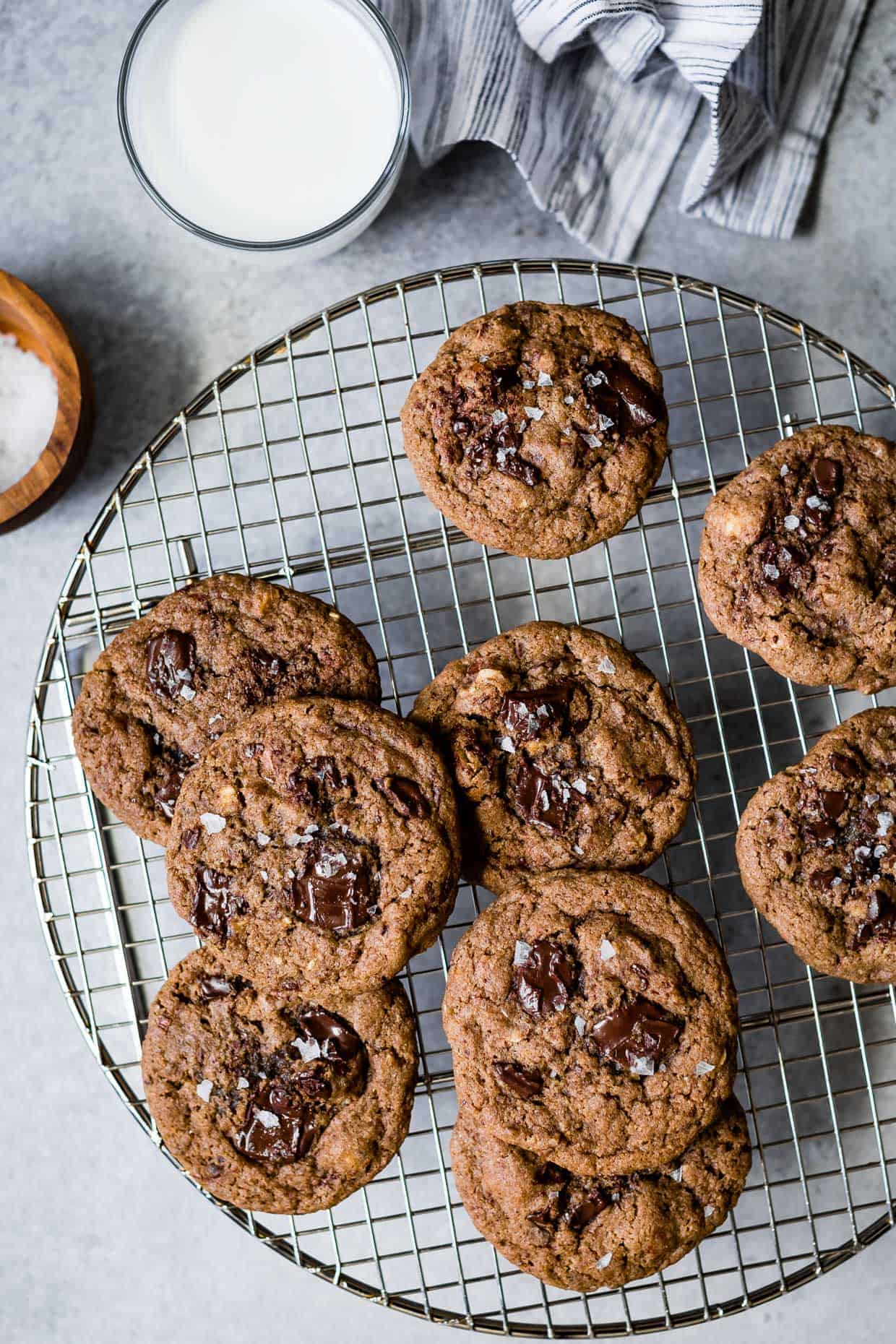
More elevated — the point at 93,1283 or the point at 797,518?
the point at 797,518

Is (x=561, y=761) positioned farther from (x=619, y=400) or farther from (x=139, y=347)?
(x=139, y=347)

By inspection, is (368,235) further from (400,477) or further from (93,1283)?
(93,1283)

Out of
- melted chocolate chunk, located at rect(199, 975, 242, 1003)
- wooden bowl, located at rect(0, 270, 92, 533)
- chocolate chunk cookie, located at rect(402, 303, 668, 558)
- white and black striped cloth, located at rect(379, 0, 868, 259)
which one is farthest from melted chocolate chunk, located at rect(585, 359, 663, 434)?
melted chocolate chunk, located at rect(199, 975, 242, 1003)

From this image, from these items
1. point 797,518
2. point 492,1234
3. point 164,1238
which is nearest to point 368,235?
point 797,518

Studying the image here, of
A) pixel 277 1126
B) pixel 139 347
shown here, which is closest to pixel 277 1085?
pixel 277 1126

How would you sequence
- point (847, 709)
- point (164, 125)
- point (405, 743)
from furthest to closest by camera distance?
point (847, 709) → point (164, 125) → point (405, 743)

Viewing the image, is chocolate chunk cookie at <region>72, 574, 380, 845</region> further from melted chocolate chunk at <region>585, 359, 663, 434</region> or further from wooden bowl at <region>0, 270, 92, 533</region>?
melted chocolate chunk at <region>585, 359, 663, 434</region>

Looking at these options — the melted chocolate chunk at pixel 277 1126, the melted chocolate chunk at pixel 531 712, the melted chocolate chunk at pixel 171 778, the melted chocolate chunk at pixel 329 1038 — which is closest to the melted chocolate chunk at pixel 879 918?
the melted chocolate chunk at pixel 531 712
